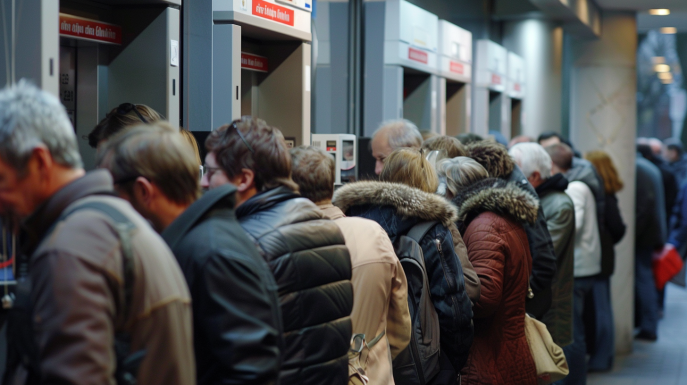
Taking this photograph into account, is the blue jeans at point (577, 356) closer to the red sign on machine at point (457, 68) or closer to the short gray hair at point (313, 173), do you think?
the red sign on machine at point (457, 68)

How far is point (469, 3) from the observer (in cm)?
708

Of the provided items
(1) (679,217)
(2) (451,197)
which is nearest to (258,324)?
(2) (451,197)

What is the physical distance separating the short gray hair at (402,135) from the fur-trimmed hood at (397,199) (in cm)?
113

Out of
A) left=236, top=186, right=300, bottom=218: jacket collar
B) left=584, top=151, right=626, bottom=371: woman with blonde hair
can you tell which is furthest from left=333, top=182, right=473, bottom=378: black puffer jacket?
left=584, top=151, right=626, bottom=371: woman with blonde hair

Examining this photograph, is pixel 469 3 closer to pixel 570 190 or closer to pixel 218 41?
pixel 570 190

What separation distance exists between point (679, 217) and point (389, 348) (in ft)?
24.8

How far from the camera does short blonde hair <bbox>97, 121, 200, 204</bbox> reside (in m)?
1.61

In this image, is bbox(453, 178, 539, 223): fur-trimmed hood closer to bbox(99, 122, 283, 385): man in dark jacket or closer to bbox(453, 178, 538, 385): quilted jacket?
bbox(453, 178, 538, 385): quilted jacket

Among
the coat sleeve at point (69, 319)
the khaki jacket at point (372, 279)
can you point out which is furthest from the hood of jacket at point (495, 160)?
the coat sleeve at point (69, 319)

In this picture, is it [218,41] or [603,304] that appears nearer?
[218,41]

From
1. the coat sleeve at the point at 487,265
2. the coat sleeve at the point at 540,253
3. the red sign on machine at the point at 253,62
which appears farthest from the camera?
the coat sleeve at the point at 540,253

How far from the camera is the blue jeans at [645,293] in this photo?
27.1ft

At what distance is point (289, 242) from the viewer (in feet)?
6.61

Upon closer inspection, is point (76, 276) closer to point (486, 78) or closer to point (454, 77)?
point (454, 77)
